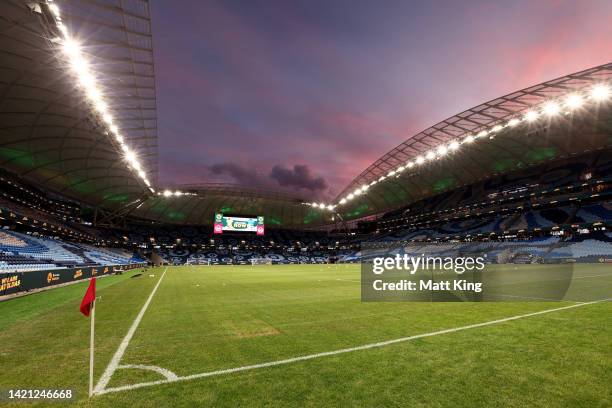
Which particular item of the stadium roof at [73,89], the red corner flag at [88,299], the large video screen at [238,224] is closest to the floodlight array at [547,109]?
the stadium roof at [73,89]

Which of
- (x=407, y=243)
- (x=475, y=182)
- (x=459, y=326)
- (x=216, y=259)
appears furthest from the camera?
(x=216, y=259)

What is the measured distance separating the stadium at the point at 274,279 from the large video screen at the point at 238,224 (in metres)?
0.33

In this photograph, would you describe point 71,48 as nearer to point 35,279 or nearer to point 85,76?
point 85,76

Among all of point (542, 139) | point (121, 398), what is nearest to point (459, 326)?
point (121, 398)

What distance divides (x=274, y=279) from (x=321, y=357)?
61.5 feet

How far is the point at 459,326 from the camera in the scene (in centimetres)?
743

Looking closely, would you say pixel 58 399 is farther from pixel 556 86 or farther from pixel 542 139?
pixel 542 139

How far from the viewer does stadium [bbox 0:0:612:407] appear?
4180 mm

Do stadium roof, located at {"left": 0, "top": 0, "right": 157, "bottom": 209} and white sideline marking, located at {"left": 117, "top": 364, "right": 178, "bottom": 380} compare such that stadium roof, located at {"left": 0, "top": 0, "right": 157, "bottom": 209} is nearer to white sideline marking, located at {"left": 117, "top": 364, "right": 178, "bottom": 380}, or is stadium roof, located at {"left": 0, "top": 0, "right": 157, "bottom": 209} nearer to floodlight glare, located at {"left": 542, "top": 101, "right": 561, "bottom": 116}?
white sideline marking, located at {"left": 117, "top": 364, "right": 178, "bottom": 380}

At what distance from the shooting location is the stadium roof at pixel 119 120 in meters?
18.3

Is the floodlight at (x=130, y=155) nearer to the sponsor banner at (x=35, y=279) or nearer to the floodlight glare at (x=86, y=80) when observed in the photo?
the floodlight glare at (x=86, y=80)

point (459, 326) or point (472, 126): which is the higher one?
point (472, 126)

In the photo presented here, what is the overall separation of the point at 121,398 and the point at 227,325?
4140mm

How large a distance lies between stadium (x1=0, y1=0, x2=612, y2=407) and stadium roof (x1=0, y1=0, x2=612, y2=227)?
0.18 meters
